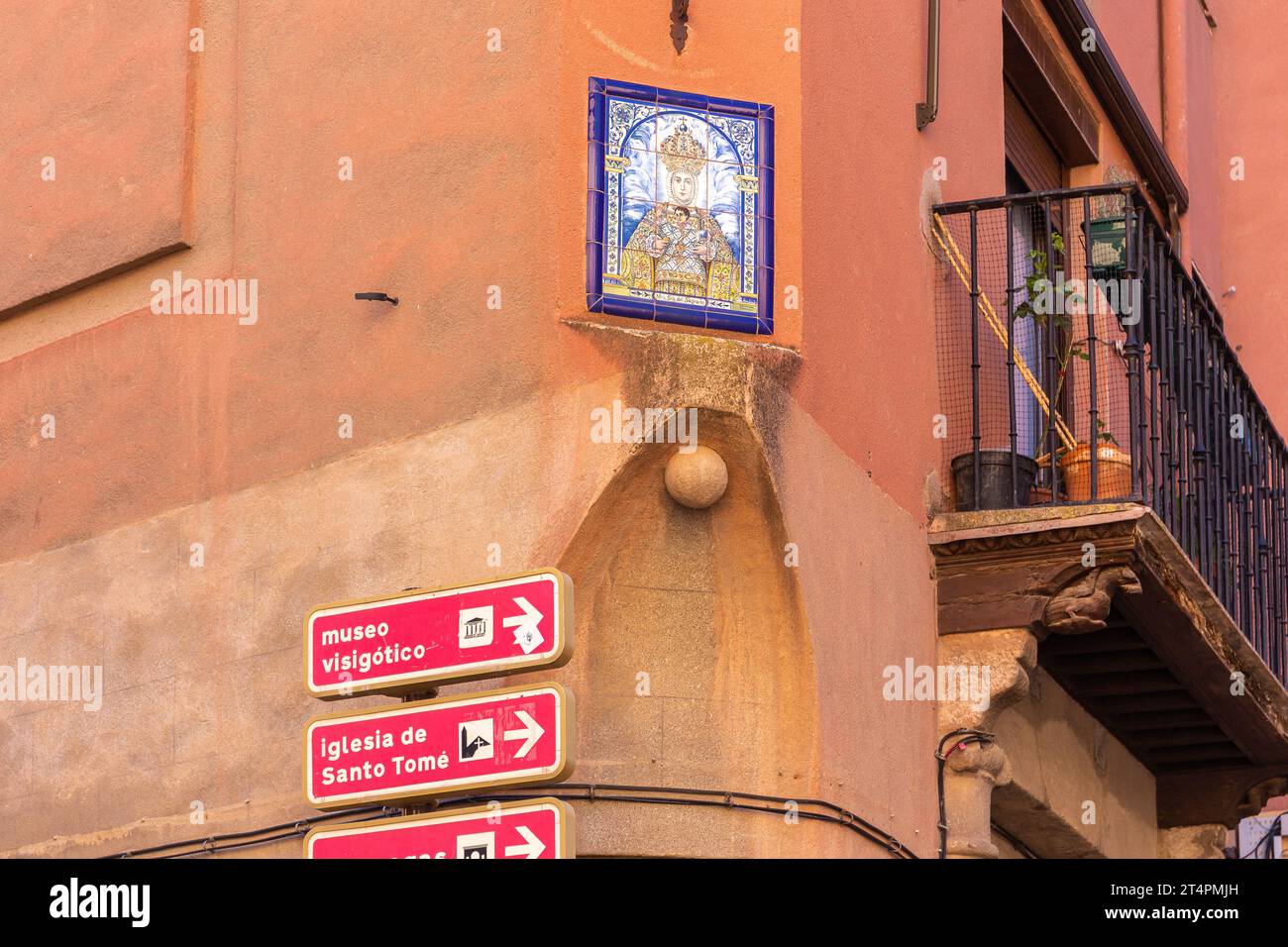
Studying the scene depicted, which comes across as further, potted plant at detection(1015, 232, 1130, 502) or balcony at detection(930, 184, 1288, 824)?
potted plant at detection(1015, 232, 1130, 502)

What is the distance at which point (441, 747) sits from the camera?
797 centimetres

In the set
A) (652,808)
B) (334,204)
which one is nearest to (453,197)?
(334,204)

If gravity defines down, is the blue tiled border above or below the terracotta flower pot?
above

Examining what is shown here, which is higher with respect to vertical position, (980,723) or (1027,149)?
(1027,149)

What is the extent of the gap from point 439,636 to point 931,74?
3.68m

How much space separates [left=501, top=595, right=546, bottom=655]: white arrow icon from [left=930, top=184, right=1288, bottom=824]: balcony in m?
2.43

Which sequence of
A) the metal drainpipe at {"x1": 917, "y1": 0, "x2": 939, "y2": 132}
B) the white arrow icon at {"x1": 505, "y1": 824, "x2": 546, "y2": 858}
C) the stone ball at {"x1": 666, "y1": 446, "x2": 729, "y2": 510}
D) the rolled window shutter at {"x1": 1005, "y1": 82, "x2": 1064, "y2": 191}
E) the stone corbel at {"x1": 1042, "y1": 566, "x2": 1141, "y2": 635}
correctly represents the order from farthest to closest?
the rolled window shutter at {"x1": 1005, "y1": 82, "x2": 1064, "y2": 191}
the metal drainpipe at {"x1": 917, "y1": 0, "x2": 939, "y2": 132}
the stone corbel at {"x1": 1042, "y1": 566, "x2": 1141, "y2": 635}
the stone ball at {"x1": 666, "y1": 446, "x2": 729, "y2": 510}
the white arrow icon at {"x1": 505, "y1": 824, "x2": 546, "y2": 858}

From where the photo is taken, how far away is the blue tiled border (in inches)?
349

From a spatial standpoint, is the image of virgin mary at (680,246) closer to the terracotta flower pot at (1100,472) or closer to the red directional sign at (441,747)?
the red directional sign at (441,747)

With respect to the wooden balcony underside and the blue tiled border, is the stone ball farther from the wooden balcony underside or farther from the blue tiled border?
the wooden balcony underside

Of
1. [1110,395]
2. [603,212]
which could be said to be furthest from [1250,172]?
[603,212]

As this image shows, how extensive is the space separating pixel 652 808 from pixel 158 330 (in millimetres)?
3035

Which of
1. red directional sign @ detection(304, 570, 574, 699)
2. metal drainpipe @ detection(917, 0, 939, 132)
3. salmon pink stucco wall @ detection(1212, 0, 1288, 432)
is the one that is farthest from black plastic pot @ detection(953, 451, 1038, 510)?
salmon pink stucco wall @ detection(1212, 0, 1288, 432)

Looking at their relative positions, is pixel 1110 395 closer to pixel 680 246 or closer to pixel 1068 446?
pixel 1068 446
